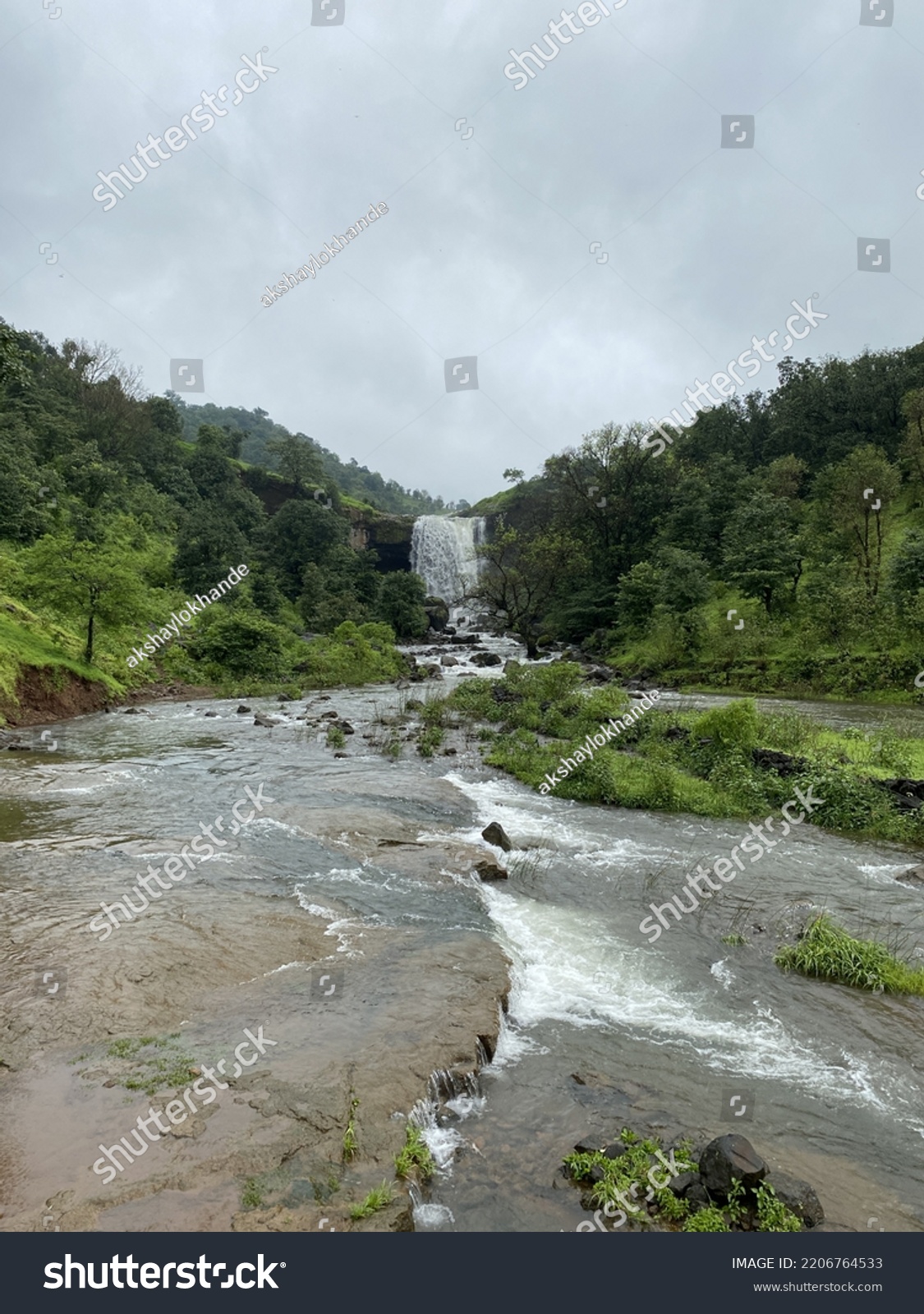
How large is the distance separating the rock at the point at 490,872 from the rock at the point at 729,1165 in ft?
19.6

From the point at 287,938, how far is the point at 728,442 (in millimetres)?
63516

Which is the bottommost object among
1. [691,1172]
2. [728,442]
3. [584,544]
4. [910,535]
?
[691,1172]

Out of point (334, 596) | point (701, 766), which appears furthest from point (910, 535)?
point (334, 596)

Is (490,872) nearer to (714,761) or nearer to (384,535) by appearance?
(714,761)

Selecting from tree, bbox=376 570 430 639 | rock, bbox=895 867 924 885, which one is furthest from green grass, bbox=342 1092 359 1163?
tree, bbox=376 570 430 639

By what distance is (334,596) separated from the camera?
54969 millimetres

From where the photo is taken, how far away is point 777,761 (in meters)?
15.4

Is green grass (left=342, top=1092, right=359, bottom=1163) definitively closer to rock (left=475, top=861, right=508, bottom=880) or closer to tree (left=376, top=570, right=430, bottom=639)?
rock (left=475, top=861, right=508, bottom=880)

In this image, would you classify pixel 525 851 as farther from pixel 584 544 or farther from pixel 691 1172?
pixel 584 544

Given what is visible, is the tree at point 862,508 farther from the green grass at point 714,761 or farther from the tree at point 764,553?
the green grass at point 714,761

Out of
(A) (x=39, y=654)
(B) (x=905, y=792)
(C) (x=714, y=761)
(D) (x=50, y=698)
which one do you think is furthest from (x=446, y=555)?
(B) (x=905, y=792)

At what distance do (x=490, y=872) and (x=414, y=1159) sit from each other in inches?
229

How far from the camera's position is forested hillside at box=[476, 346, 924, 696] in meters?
29.7
